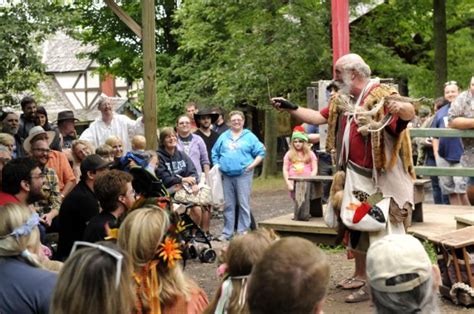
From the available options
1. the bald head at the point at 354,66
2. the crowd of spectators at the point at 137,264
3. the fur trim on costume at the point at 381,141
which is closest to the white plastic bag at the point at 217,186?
the crowd of spectators at the point at 137,264

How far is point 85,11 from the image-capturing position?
33.5 metres

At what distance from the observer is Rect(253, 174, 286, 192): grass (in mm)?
24370

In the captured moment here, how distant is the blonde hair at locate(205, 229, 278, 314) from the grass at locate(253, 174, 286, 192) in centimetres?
2001

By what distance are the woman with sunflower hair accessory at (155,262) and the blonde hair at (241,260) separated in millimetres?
539

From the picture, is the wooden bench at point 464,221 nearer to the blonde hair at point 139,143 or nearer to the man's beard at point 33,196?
the blonde hair at point 139,143

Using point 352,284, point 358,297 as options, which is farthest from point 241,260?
point 352,284

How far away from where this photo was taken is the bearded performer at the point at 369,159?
6961mm

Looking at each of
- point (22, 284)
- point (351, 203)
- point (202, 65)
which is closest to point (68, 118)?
point (351, 203)

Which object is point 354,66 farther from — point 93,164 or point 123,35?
point 123,35

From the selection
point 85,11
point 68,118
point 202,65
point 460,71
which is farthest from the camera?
point 85,11

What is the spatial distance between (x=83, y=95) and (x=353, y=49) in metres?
33.5

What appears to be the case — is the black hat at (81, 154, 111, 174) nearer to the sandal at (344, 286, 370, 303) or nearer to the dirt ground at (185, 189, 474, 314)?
the dirt ground at (185, 189, 474, 314)

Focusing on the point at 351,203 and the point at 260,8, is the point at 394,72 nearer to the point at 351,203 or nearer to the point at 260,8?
the point at 260,8

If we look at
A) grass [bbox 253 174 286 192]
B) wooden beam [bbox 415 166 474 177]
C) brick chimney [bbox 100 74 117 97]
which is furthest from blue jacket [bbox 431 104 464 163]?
brick chimney [bbox 100 74 117 97]
